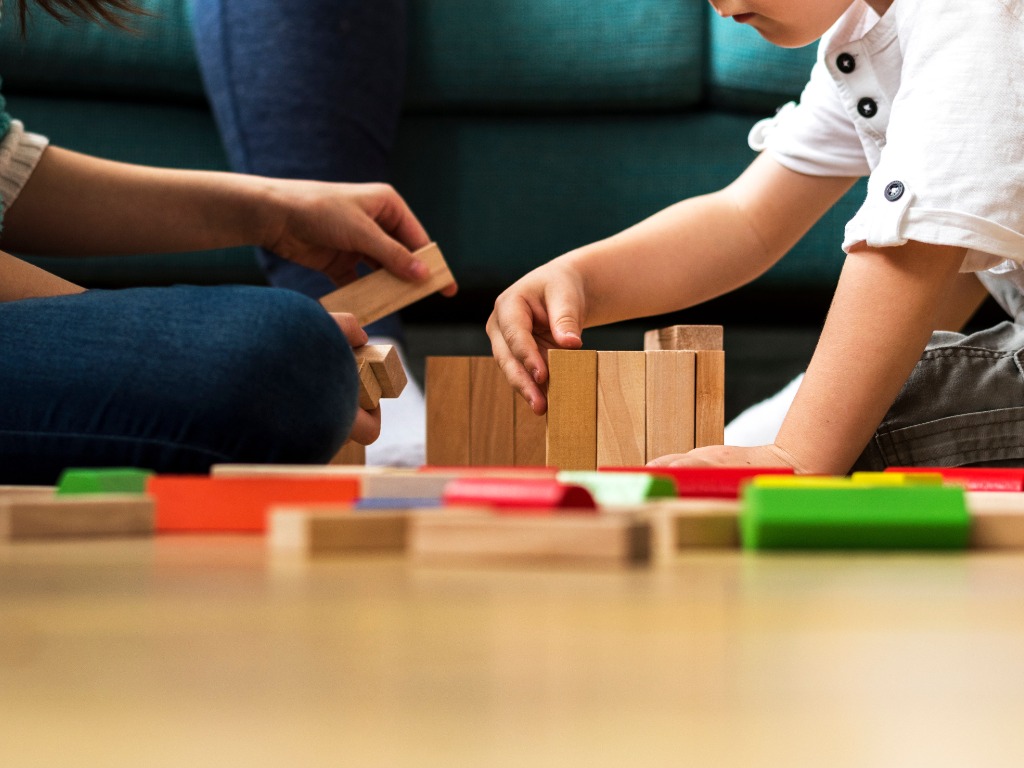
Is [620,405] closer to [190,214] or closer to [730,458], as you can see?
[730,458]

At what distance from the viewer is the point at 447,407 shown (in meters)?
0.87

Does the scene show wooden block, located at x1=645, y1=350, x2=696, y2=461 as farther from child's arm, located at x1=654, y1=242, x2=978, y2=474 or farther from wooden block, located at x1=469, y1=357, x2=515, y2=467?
wooden block, located at x1=469, y1=357, x2=515, y2=467

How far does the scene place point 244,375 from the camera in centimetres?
53

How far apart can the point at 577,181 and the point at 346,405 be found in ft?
2.87

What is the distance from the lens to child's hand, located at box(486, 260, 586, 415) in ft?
2.57

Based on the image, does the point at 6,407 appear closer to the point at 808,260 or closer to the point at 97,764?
the point at 97,764

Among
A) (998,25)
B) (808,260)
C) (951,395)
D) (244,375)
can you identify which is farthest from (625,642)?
(808,260)

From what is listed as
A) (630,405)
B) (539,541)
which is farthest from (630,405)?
(539,541)

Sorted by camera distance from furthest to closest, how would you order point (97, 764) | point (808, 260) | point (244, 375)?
1. point (808, 260)
2. point (244, 375)
3. point (97, 764)

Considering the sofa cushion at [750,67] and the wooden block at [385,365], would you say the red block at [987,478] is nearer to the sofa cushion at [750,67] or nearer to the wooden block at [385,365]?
the wooden block at [385,365]

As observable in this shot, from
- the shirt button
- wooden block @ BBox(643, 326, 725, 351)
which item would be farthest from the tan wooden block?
the shirt button

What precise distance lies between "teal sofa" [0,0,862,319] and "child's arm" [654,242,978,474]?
67cm

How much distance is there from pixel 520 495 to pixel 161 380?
292 millimetres

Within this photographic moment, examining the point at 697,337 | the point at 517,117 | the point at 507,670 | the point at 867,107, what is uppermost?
the point at 517,117
